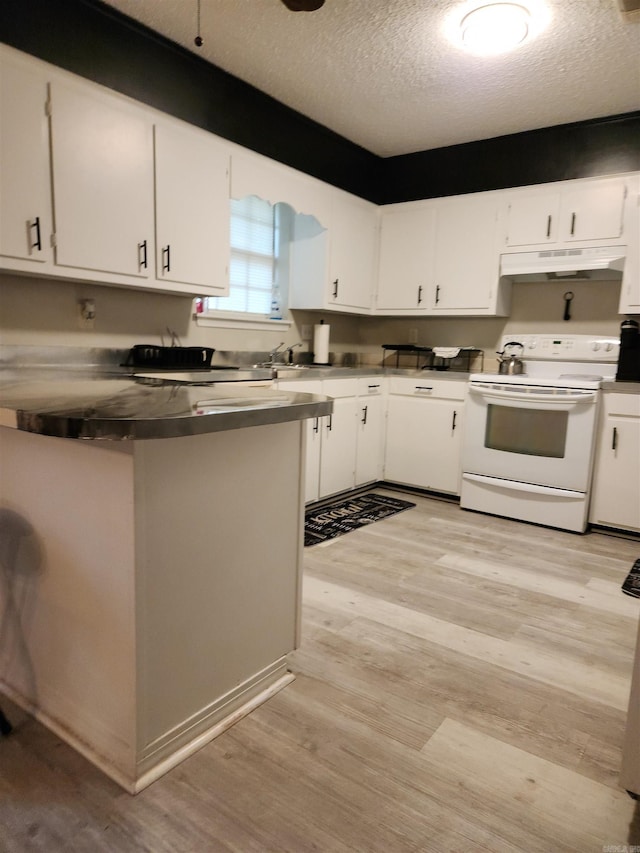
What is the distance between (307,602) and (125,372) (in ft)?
4.56

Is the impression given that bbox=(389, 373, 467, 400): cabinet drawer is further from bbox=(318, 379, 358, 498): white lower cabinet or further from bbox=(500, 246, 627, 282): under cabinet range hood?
bbox=(500, 246, 627, 282): under cabinet range hood

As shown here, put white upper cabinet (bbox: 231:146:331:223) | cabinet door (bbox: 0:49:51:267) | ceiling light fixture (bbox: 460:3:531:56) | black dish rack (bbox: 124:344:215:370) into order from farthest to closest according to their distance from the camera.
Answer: white upper cabinet (bbox: 231:146:331:223) < black dish rack (bbox: 124:344:215:370) < ceiling light fixture (bbox: 460:3:531:56) < cabinet door (bbox: 0:49:51:267)

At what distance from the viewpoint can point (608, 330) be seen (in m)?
3.62

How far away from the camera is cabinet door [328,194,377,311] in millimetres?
3914

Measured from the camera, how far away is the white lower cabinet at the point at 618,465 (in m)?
3.16

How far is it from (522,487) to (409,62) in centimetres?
252

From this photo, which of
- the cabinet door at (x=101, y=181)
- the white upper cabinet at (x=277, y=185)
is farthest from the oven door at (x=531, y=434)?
the cabinet door at (x=101, y=181)

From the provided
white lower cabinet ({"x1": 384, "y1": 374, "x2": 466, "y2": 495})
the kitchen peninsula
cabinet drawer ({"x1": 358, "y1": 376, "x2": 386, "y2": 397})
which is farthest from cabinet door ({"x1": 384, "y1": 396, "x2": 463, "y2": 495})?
the kitchen peninsula

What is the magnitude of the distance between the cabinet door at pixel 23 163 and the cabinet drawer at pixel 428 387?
2534mm

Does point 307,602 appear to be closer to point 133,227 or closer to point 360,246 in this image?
point 133,227

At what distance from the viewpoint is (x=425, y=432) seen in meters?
3.95

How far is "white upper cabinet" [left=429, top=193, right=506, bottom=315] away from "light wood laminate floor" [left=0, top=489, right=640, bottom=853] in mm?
2235

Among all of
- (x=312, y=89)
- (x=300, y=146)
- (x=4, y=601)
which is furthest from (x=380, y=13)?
(x=4, y=601)

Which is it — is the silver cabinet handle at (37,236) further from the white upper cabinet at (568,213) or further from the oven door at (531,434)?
the white upper cabinet at (568,213)
